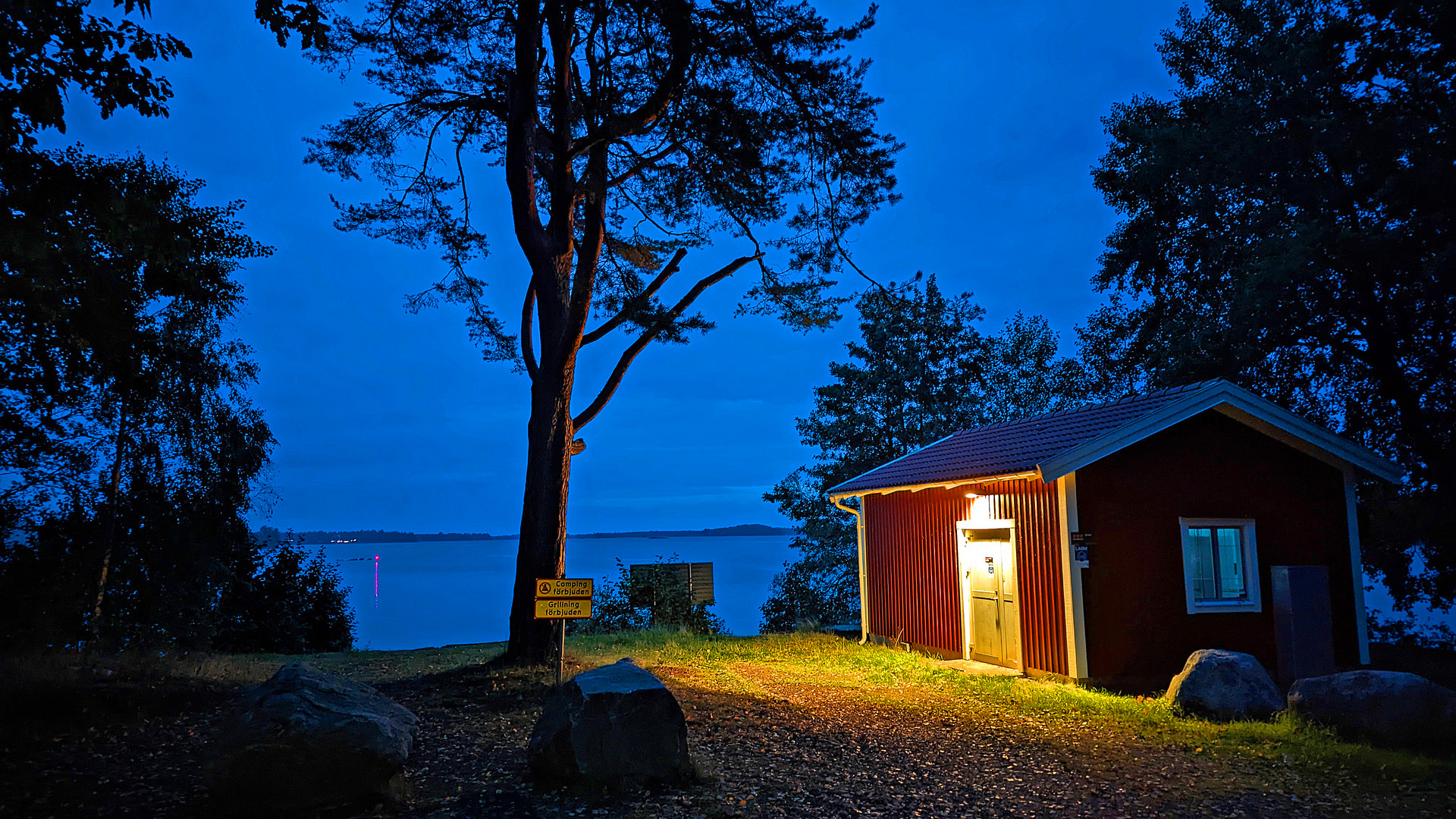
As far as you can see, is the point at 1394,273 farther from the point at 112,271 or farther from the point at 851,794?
the point at 112,271

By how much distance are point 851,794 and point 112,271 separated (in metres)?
7.67

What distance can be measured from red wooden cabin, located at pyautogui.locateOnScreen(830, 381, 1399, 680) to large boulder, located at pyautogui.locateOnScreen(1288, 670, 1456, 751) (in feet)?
8.73

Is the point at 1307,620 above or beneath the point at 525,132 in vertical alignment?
beneath

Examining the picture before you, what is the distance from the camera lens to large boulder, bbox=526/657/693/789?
17.4ft

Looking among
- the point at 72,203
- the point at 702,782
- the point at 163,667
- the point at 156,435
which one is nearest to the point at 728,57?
the point at 72,203

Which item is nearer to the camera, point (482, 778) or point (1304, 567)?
point (482, 778)

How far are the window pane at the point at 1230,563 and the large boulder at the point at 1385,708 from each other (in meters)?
3.55

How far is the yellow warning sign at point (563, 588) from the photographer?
7965 mm

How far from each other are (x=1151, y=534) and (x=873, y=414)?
15.3 meters

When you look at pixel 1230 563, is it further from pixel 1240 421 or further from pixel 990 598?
pixel 990 598

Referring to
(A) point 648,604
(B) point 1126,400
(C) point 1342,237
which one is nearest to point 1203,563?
(B) point 1126,400

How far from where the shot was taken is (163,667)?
27.0ft

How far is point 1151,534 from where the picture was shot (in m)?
10.5

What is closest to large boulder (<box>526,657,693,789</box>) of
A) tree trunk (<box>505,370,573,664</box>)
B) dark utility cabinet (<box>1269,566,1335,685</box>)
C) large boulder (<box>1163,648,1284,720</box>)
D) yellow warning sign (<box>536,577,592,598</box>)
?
yellow warning sign (<box>536,577,592,598</box>)
